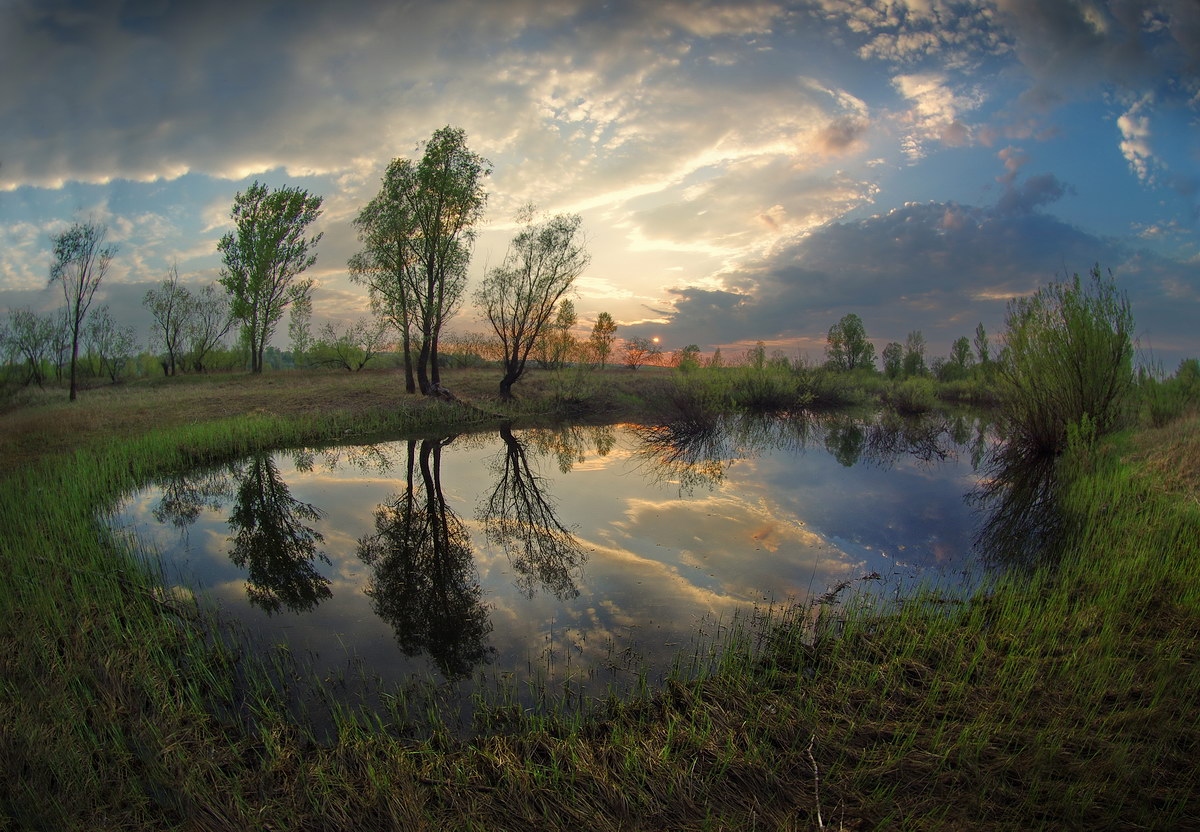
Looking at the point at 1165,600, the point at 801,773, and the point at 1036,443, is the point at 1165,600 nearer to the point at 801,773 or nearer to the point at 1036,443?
the point at 801,773

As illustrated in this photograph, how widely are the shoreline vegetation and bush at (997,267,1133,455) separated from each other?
626cm

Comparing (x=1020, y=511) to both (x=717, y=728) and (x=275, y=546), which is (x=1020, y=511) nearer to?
(x=717, y=728)

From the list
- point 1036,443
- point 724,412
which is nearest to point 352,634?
point 1036,443

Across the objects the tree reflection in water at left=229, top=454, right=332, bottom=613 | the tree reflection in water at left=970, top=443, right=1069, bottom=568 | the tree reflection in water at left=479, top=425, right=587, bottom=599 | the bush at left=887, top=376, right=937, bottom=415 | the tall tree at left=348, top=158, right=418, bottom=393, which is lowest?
the tree reflection in water at left=229, top=454, right=332, bottom=613

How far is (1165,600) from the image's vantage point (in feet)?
16.6

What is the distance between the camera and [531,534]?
8492 millimetres

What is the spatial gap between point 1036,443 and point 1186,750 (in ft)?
43.4

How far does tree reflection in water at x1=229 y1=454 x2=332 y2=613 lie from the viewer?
630cm

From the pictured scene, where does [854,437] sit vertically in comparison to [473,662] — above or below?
above

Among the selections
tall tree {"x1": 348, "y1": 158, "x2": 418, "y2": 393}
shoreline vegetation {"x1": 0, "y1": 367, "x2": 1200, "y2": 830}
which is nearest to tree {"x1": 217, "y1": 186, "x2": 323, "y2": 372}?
tall tree {"x1": 348, "y1": 158, "x2": 418, "y2": 393}

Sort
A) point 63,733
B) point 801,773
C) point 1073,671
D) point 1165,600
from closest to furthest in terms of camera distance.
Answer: point 801,773, point 63,733, point 1073,671, point 1165,600

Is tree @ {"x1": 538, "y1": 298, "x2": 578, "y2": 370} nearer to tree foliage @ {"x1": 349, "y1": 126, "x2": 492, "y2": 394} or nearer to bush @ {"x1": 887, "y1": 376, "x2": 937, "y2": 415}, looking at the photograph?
tree foliage @ {"x1": 349, "y1": 126, "x2": 492, "y2": 394}

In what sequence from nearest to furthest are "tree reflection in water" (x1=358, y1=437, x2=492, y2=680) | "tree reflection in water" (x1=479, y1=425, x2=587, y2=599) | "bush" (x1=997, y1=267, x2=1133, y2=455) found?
"tree reflection in water" (x1=358, y1=437, x2=492, y2=680) < "tree reflection in water" (x1=479, y1=425, x2=587, y2=599) < "bush" (x1=997, y1=267, x2=1133, y2=455)

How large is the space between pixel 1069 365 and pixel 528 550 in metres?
12.7
